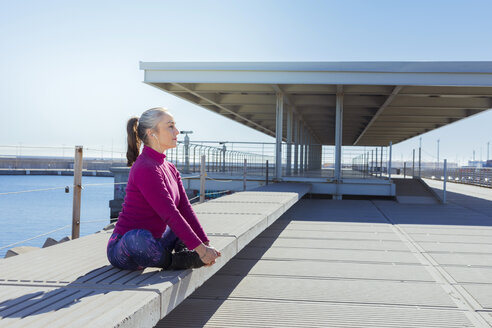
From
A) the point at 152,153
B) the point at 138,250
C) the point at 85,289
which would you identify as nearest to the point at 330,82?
the point at 152,153

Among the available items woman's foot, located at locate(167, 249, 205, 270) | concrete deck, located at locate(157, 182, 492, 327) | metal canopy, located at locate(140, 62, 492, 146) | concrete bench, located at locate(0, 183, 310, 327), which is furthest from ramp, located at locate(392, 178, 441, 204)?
woman's foot, located at locate(167, 249, 205, 270)

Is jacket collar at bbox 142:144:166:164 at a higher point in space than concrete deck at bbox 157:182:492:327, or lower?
higher

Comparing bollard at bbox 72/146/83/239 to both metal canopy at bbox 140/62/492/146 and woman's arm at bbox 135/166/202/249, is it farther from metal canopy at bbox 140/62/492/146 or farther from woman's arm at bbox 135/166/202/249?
metal canopy at bbox 140/62/492/146

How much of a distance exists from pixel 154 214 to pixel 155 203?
0.16 meters

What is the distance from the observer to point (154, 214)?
233cm

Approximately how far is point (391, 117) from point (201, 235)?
57.8 ft

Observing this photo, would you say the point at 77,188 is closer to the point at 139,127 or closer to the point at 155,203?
the point at 139,127

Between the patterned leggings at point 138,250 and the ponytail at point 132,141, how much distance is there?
429 mm

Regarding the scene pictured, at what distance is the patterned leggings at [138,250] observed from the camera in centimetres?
222

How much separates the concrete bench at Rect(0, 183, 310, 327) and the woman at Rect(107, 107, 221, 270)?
0.08 m

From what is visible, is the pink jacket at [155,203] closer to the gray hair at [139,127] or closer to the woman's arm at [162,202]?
the woman's arm at [162,202]

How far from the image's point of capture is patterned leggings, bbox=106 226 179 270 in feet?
7.29

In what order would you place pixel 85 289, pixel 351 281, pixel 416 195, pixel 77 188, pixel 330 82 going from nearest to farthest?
pixel 85 289, pixel 351 281, pixel 77 188, pixel 330 82, pixel 416 195

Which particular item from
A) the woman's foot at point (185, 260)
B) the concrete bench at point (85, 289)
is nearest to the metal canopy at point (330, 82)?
the concrete bench at point (85, 289)
